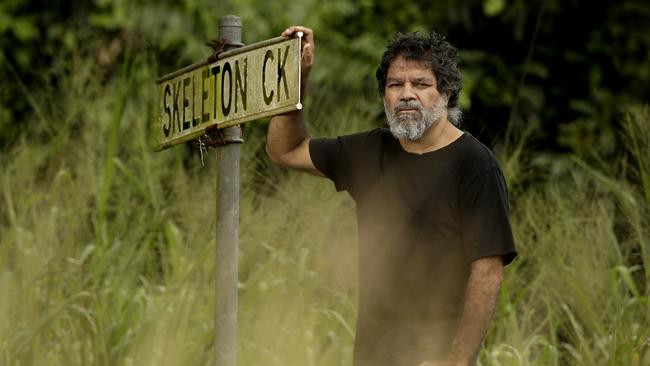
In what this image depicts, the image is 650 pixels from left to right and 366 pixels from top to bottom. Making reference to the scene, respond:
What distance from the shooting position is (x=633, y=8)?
7023 millimetres

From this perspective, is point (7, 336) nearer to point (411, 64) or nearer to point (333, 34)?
point (411, 64)

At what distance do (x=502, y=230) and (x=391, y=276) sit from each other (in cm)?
24

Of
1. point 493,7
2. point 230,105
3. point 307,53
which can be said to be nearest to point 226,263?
point 230,105

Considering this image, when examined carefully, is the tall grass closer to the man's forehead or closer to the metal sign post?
the metal sign post

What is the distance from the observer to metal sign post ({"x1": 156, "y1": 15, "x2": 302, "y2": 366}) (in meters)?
2.50

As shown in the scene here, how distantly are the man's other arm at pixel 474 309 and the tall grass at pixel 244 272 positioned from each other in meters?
0.94

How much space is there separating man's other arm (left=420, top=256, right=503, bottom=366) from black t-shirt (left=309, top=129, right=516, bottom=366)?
0.03 meters

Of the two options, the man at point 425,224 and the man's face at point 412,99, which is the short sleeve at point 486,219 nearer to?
the man at point 425,224

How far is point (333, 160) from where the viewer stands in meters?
2.79

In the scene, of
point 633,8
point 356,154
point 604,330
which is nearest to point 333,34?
point 633,8

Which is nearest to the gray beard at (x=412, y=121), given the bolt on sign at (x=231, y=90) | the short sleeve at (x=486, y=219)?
the short sleeve at (x=486, y=219)

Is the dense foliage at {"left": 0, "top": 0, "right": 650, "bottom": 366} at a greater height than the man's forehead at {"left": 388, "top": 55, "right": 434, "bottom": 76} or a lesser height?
lesser

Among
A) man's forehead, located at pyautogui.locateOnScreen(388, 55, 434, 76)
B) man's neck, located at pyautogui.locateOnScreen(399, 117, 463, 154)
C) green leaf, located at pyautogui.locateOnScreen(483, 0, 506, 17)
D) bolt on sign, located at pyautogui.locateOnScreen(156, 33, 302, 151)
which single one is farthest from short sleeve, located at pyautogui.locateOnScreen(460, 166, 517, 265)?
green leaf, located at pyautogui.locateOnScreen(483, 0, 506, 17)

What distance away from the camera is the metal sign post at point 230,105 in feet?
8.19
